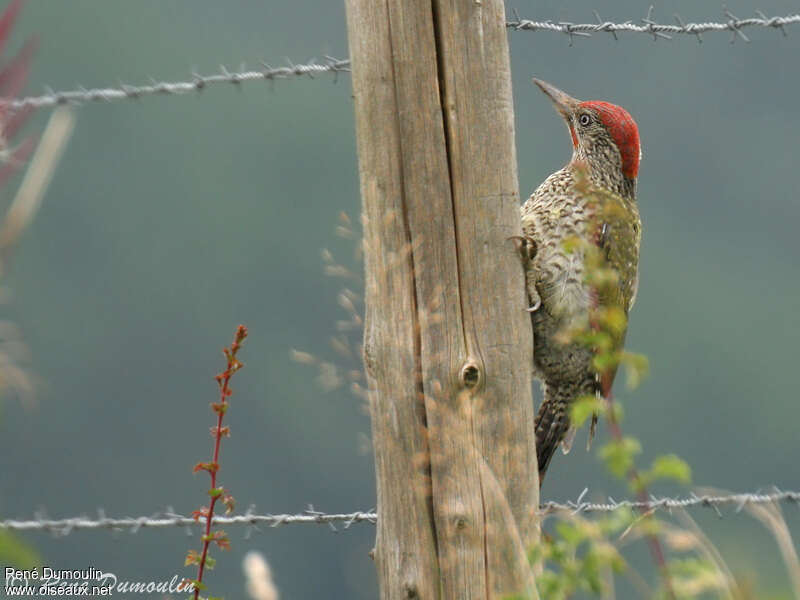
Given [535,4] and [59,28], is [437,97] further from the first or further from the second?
[59,28]

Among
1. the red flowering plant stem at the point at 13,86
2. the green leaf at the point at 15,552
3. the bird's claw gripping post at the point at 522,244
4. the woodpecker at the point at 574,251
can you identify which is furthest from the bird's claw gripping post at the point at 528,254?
the green leaf at the point at 15,552

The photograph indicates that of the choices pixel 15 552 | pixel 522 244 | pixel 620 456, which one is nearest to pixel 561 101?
pixel 522 244

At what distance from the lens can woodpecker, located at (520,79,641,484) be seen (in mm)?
3504

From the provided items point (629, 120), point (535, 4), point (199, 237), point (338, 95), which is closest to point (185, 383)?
point (199, 237)

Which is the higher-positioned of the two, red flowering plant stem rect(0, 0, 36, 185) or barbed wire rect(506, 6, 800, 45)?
barbed wire rect(506, 6, 800, 45)

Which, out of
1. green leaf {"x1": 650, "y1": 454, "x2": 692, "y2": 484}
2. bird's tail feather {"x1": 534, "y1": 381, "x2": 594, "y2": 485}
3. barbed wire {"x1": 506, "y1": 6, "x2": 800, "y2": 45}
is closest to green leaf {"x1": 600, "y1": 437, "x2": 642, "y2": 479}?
green leaf {"x1": 650, "y1": 454, "x2": 692, "y2": 484}

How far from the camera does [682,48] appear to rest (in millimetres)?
46188

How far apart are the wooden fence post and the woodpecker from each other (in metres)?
0.63

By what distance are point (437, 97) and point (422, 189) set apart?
0.57 feet

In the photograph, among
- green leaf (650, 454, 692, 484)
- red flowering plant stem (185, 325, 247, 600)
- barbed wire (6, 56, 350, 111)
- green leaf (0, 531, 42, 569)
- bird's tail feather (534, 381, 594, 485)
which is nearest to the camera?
green leaf (0, 531, 42, 569)

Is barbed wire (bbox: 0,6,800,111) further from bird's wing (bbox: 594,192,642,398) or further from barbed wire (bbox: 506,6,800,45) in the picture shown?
bird's wing (bbox: 594,192,642,398)

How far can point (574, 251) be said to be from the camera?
12.1 feet

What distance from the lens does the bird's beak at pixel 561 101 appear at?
4.11 metres

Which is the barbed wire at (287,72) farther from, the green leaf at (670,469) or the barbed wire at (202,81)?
the green leaf at (670,469)
